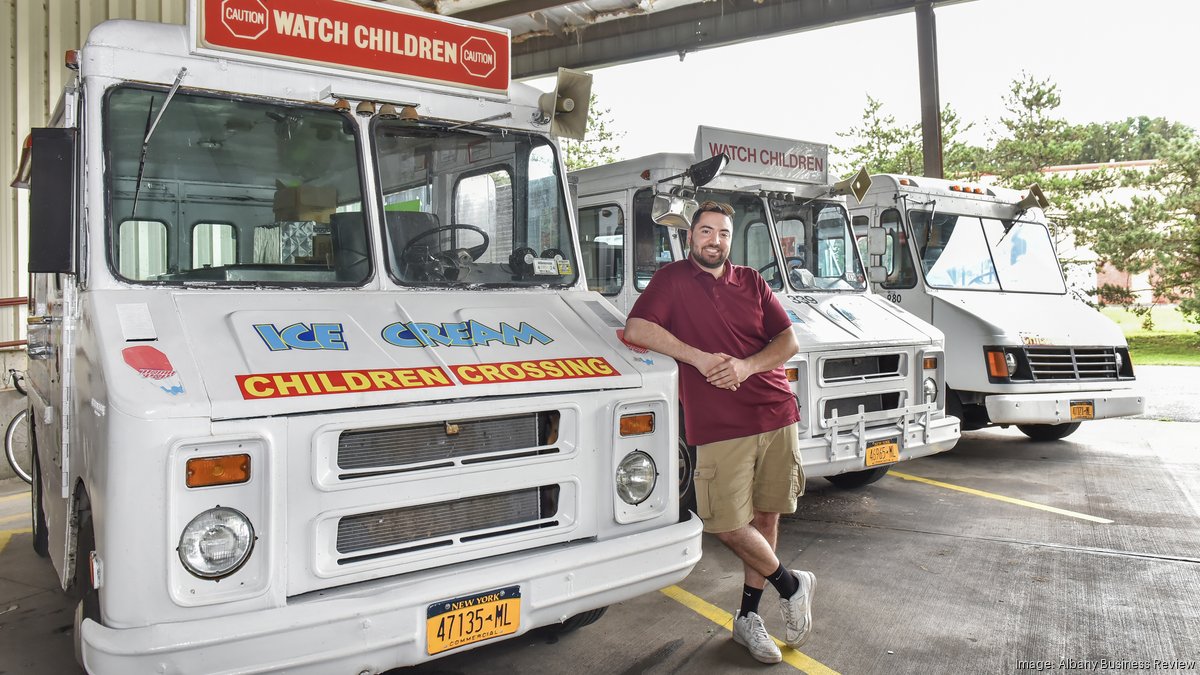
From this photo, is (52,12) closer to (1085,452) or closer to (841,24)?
(841,24)

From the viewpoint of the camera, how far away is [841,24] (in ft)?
40.7

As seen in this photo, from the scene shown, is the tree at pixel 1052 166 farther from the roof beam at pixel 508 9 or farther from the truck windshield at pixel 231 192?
the truck windshield at pixel 231 192

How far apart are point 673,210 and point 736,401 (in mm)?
2309

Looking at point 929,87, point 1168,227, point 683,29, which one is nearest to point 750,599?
point 929,87

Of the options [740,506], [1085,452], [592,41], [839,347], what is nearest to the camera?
[740,506]

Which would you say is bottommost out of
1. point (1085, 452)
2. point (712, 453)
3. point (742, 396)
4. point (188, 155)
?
point (1085, 452)

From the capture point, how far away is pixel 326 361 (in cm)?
296

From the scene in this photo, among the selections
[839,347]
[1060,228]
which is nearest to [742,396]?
[839,347]

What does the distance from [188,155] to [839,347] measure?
4.08 metres

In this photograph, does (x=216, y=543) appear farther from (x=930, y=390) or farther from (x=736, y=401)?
(x=930, y=390)

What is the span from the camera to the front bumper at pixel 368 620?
2.44 m

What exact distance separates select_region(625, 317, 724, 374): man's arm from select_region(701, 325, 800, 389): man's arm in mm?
38

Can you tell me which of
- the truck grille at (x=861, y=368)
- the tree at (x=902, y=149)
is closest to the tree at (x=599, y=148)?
the tree at (x=902, y=149)

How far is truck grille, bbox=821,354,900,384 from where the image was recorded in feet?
19.4
